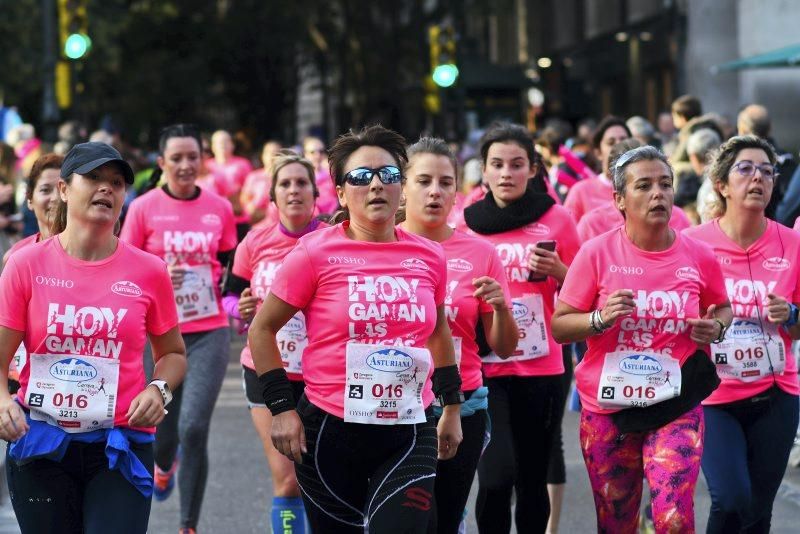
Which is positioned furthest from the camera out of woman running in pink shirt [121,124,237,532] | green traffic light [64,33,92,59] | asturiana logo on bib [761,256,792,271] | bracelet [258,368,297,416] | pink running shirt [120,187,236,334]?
green traffic light [64,33,92,59]

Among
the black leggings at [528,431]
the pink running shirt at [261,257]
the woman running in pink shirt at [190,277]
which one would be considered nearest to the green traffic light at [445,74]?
the woman running in pink shirt at [190,277]

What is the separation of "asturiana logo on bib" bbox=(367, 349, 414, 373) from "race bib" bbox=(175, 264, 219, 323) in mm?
3395

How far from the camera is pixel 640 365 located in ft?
21.0

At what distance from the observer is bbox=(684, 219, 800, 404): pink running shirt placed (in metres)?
7.03

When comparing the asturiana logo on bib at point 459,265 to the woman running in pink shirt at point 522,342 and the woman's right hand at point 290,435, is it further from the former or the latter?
the woman's right hand at point 290,435

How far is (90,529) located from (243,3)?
3794cm

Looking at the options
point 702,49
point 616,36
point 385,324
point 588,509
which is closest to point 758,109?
point 588,509

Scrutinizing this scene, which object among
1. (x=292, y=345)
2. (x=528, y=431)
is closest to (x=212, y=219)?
(x=292, y=345)

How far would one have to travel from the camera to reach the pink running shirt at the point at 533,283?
7500 mm

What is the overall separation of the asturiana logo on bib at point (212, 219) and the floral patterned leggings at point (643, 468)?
3198 millimetres

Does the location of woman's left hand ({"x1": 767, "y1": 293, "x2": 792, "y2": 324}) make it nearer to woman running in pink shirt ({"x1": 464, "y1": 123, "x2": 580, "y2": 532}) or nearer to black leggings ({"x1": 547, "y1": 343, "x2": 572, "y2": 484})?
woman running in pink shirt ({"x1": 464, "y1": 123, "x2": 580, "y2": 532})

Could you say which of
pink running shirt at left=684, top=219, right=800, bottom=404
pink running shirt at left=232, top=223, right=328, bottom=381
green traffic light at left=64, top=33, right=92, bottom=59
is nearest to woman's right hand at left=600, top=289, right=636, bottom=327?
pink running shirt at left=684, top=219, right=800, bottom=404

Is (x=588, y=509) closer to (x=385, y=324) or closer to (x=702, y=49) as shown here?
(x=385, y=324)

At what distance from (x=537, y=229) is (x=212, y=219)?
2.17m
